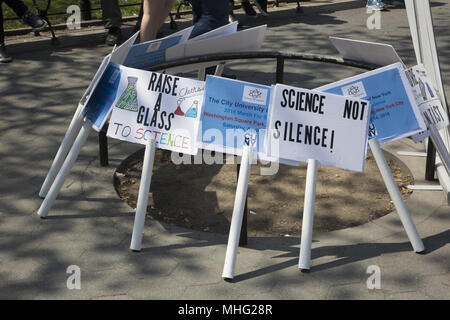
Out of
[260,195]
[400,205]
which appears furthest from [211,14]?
[400,205]

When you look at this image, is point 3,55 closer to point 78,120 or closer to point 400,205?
point 78,120

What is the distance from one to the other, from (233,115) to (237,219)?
24.4 inches

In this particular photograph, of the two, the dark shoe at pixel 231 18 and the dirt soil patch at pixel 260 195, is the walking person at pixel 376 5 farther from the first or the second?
the dirt soil patch at pixel 260 195

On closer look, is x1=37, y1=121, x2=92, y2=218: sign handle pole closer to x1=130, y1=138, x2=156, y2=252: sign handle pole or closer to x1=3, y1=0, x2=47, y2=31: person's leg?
x1=130, y1=138, x2=156, y2=252: sign handle pole

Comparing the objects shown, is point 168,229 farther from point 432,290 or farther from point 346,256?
point 432,290

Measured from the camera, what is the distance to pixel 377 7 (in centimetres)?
1130

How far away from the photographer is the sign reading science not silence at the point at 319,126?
4.11 meters

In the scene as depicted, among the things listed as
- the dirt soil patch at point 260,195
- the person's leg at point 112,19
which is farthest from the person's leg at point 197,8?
the person's leg at point 112,19

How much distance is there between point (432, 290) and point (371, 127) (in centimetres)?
103

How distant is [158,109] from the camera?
14.4 ft

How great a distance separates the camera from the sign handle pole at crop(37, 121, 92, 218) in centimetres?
470

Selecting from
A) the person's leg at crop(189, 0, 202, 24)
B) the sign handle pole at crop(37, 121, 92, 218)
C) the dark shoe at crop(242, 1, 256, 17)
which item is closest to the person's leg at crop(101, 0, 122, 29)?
the dark shoe at crop(242, 1, 256, 17)

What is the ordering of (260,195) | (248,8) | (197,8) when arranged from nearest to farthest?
(260,195) < (197,8) < (248,8)

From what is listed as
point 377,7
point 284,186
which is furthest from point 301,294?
point 377,7
